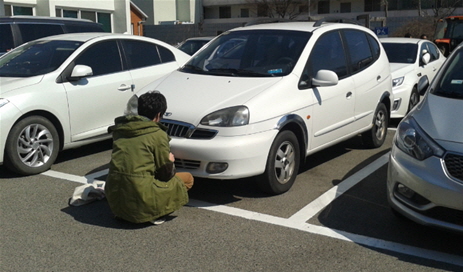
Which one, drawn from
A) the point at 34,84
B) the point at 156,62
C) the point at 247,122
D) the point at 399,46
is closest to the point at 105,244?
the point at 247,122

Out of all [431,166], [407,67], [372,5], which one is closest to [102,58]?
[431,166]

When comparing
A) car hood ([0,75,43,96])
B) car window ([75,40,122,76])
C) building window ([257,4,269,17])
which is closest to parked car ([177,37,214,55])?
car window ([75,40,122,76])

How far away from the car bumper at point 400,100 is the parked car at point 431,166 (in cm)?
458

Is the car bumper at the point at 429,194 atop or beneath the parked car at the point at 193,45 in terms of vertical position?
beneath

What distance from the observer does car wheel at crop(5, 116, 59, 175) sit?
20.4 feet

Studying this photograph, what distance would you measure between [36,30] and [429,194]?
365 inches

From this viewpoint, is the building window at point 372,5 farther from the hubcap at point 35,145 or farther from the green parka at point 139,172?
the green parka at point 139,172

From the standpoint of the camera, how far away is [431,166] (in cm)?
417

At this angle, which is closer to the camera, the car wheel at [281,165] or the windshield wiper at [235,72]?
the car wheel at [281,165]

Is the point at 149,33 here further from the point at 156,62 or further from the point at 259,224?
the point at 259,224

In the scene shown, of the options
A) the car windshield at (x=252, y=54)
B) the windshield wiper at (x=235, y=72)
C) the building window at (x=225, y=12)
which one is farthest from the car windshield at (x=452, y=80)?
the building window at (x=225, y=12)

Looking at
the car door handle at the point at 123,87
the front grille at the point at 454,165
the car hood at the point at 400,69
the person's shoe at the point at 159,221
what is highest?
the car hood at the point at 400,69

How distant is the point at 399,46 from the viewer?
11312mm

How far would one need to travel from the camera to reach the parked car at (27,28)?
1069cm
